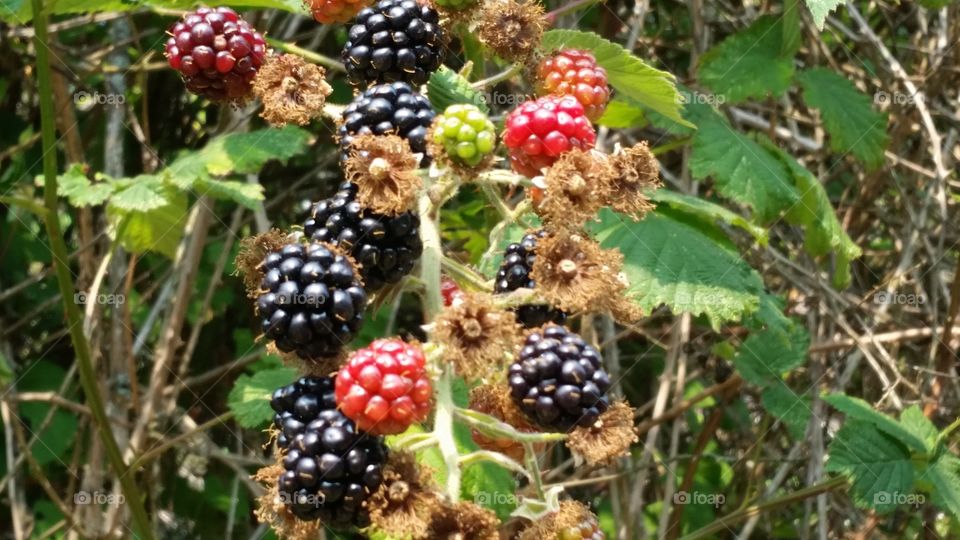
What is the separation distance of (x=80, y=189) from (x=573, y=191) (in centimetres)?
146

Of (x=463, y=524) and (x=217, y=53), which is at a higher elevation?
(x=217, y=53)

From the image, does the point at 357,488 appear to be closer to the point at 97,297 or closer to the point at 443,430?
the point at 443,430

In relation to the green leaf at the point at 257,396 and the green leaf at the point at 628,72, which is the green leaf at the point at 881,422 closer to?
the green leaf at the point at 628,72

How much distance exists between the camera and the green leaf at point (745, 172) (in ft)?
7.43

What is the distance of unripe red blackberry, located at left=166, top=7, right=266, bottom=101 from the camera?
4.88 ft

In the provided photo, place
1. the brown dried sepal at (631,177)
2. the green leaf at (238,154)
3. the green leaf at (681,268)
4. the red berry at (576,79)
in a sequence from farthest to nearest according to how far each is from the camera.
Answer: the green leaf at (238,154)
the green leaf at (681,268)
the red berry at (576,79)
the brown dried sepal at (631,177)

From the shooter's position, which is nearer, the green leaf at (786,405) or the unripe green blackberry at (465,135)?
the unripe green blackberry at (465,135)

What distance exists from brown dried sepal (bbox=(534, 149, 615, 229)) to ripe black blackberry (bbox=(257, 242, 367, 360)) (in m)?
0.22

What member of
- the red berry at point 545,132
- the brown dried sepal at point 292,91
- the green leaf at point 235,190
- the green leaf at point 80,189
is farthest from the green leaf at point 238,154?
the red berry at point 545,132

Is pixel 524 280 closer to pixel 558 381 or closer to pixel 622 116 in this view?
pixel 558 381

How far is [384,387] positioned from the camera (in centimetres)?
111

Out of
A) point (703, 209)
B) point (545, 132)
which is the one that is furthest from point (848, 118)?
point (545, 132)

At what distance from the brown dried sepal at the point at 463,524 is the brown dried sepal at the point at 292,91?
1.73 feet

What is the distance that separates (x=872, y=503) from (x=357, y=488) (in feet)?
4.66
